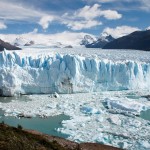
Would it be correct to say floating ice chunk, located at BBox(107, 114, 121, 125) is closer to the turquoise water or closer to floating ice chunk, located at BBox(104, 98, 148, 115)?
floating ice chunk, located at BBox(104, 98, 148, 115)

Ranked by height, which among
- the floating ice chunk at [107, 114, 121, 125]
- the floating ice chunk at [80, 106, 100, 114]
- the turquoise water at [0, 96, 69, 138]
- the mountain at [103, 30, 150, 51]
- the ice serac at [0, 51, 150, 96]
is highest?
the mountain at [103, 30, 150, 51]

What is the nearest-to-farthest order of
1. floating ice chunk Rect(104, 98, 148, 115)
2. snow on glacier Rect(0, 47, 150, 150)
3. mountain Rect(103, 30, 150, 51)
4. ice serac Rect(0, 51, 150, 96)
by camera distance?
snow on glacier Rect(0, 47, 150, 150)
floating ice chunk Rect(104, 98, 148, 115)
ice serac Rect(0, 51, 150, 96)
mountain Rect(103, 30, 150, 51)

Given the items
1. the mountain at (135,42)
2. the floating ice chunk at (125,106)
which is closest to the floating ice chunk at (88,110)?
the floating ice chunk at (125,106)

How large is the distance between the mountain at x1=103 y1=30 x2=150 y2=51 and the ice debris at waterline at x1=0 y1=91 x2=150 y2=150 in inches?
1277

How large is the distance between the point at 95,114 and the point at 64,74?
5910 mm

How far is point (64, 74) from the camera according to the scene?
2058 centimetres

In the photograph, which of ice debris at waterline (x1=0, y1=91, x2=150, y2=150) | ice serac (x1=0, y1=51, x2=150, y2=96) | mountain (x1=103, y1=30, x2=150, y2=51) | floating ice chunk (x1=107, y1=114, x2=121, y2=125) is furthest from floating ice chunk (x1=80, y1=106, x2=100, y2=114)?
mountain (x1=103, y1=30, x2=150, y2=51)

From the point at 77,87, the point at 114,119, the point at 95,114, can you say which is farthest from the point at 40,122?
the point at 77,87

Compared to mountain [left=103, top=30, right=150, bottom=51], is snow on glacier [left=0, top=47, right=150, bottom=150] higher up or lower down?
lower down

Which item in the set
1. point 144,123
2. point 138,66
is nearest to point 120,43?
point 138,66

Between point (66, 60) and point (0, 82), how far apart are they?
4.18 m

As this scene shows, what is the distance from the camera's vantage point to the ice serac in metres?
20.2

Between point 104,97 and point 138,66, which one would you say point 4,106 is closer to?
point 104,97

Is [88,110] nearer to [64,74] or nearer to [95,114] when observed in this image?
[95,114]
